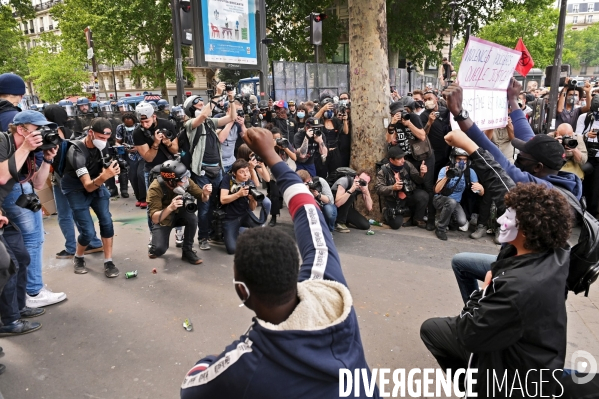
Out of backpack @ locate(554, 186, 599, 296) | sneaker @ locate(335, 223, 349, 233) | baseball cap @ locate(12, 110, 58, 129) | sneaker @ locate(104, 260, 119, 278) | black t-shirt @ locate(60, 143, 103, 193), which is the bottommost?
sneaker @ locate(335, 223, 349, 233)

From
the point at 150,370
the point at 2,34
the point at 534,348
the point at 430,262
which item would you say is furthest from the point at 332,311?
the point at 2,34

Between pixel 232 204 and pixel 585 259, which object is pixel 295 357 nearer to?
pixel 585 259

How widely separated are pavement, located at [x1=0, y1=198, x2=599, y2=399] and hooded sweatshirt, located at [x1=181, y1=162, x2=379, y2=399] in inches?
72.3

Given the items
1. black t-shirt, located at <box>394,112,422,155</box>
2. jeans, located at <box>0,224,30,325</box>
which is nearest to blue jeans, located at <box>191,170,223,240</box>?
jeans, located at <box>0,224,30,325</box>

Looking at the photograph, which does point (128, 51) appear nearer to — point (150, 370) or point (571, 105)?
point (571, 105)

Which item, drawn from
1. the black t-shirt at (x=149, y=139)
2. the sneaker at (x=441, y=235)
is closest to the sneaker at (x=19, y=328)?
the black t-shirt at (x=149, y=139)

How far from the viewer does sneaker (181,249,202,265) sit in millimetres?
4988

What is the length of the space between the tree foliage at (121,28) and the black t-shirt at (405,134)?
22.5 meters

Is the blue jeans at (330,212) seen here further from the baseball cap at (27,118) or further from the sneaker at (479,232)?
the baseball cap at (27,118)

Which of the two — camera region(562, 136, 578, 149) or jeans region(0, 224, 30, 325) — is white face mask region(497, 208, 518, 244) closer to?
jeans region(0, 224, 30, 325)

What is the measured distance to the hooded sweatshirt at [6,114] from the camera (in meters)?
3.75

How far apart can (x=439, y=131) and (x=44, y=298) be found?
224 inches

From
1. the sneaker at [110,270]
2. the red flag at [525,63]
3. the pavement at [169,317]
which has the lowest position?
the pavement at [169,317]

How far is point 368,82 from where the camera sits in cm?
665
